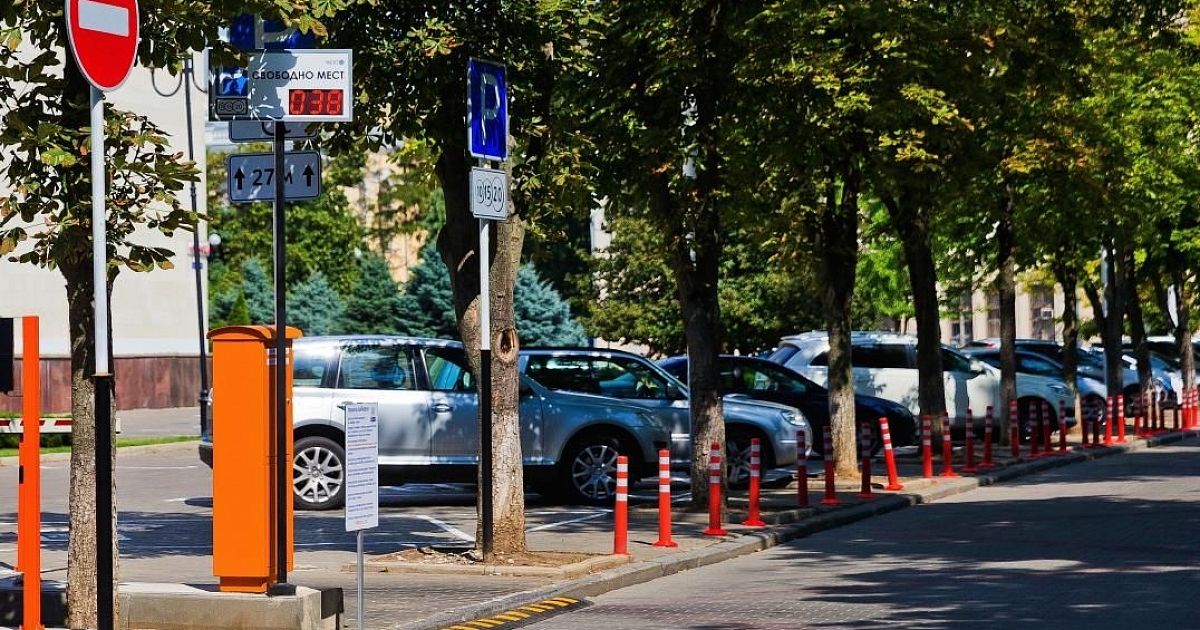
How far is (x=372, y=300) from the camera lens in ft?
231

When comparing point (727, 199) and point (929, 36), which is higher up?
point (929, 36)

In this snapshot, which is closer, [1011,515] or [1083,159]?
[1011,515]

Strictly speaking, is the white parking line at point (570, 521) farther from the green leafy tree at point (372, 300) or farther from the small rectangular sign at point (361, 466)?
the green leafy tree at point (372, 300)

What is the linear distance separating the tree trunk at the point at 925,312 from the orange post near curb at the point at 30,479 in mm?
18735

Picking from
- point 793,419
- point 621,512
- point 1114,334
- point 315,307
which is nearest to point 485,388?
point 621,512

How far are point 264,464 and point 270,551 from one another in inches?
20.7

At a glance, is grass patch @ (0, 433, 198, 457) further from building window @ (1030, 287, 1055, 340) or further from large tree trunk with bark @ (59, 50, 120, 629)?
building window @ (1030, 287, 1055, 340)

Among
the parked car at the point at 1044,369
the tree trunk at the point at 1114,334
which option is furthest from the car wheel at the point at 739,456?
the tree trunk at the point at 1114,334

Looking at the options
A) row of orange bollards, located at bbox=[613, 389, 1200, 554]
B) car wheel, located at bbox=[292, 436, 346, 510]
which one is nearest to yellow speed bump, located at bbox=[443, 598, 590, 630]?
row of orange bollards, located at bbox=[613, 389, 1200, 554]

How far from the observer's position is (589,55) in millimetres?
15773

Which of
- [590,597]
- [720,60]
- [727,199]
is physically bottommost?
[590,597]

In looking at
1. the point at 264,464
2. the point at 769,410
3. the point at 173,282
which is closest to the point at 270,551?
the point at 264,464

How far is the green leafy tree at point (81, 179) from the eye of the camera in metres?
9.98

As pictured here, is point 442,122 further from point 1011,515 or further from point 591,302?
point 591,302
